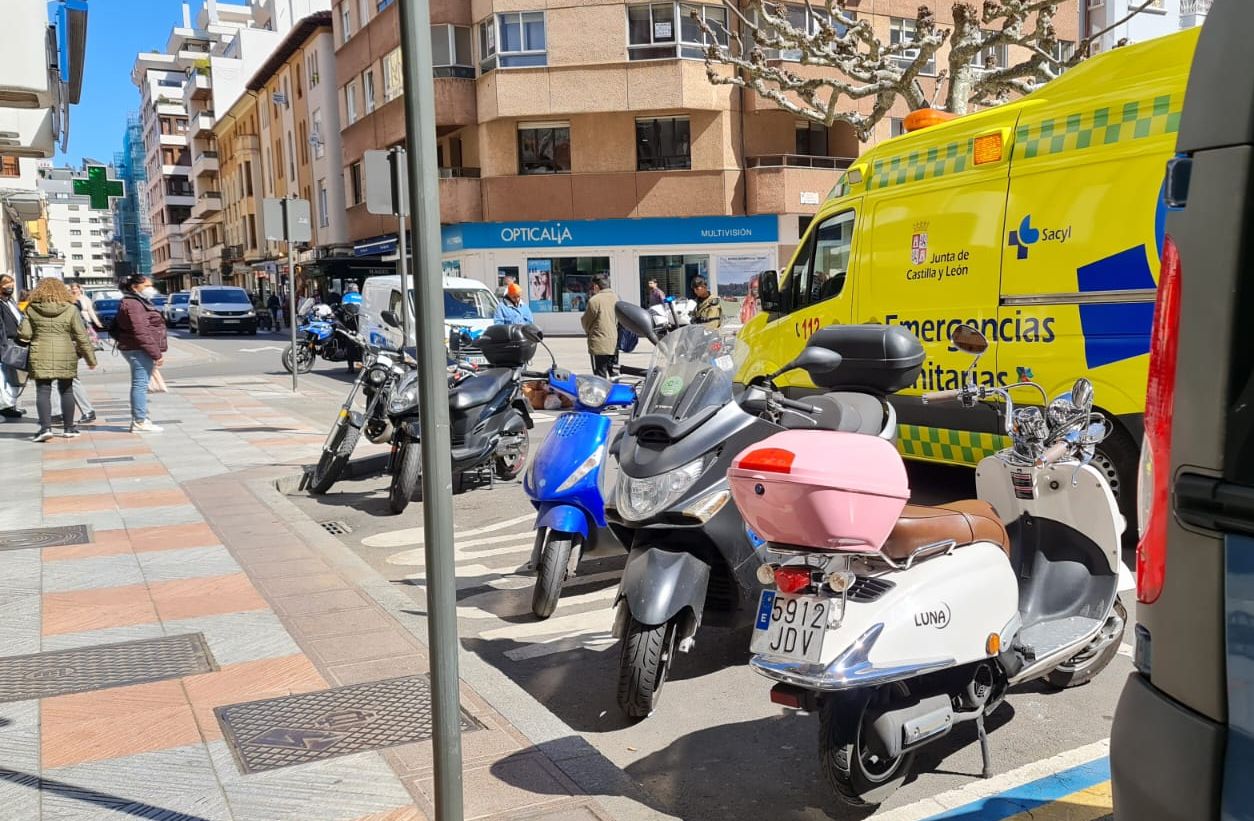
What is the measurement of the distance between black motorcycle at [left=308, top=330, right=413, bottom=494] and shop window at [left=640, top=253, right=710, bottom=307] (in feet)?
81.0

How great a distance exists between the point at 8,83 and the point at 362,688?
22.1ft

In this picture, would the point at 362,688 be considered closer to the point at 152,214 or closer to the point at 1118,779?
the point at 1118,779

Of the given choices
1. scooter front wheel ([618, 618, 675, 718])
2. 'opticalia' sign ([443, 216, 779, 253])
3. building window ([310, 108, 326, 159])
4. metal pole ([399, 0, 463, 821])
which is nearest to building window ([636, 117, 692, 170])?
'opticalia' sign ([443, 216, 779, 253])

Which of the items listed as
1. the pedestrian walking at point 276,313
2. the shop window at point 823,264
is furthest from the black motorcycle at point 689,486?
the pedestrian walking at point 276,313

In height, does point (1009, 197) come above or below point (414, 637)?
above

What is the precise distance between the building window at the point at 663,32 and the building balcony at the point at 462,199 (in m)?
6.16

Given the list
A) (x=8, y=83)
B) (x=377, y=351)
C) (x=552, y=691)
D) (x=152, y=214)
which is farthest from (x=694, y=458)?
(x=152, y=214)

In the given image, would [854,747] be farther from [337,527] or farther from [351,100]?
[351,100]

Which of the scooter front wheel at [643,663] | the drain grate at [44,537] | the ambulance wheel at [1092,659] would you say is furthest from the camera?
the drain grate at [44,537]

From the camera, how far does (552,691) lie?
15.1 ft

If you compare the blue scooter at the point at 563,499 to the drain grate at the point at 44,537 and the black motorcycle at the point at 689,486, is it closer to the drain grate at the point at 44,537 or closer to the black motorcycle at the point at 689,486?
the black motorcycle at the point at 689,486

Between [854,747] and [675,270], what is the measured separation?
1219 inches

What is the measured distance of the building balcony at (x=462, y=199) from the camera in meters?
33.6

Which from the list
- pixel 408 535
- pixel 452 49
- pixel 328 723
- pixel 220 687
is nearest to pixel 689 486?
pixel 328 723
